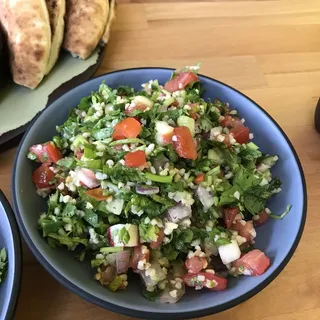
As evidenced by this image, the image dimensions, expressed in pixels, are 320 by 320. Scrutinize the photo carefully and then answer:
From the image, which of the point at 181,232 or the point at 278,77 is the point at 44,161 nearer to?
the point at 181,232

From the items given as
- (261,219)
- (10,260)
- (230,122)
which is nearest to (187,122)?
(230,122)

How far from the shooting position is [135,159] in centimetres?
95

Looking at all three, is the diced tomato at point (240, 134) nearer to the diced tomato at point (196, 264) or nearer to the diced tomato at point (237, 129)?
the diced tomato at point (237, 129)

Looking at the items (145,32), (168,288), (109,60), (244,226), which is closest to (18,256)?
(168,288)

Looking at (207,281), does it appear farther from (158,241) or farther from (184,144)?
(184,144)

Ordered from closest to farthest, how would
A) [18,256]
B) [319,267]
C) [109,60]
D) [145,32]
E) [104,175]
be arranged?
1. [18,256]
2. [104,175]
3. [319,267]
4. [109,60]
5. [145,32]

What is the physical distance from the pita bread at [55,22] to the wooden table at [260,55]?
0.19 meters

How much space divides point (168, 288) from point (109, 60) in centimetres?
86

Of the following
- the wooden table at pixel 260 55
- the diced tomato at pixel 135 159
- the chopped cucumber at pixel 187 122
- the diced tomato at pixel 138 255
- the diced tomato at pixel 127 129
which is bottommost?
the wooden table at pixel 260 55

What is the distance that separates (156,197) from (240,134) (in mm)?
309

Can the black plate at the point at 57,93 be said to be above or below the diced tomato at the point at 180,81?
below

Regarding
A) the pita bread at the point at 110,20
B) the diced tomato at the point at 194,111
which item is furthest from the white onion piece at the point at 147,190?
the pita bread at the point at 110,20

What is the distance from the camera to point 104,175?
968 millimetres

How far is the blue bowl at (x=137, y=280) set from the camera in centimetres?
86
